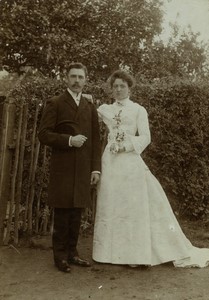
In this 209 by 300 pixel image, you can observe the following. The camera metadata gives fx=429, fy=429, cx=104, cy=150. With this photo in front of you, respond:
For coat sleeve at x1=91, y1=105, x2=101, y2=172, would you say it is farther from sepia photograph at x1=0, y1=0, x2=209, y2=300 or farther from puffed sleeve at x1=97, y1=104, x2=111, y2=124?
puffed sleeve at x1=97, y1=104, x2=111, y2=124

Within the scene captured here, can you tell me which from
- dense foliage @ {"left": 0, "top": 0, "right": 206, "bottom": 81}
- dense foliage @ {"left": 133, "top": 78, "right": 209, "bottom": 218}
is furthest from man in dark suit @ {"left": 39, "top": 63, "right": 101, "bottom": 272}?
dense foliage @ {"left": 0, "top": 0, "right": 206, "bottom": 81}

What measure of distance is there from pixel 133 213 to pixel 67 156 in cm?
93

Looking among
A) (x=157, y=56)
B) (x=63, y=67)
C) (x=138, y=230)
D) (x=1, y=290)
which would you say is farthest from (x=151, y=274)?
(x=157, y=56)

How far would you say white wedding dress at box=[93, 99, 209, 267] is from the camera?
4480 mm

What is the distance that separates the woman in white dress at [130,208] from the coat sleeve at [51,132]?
622 millimetres

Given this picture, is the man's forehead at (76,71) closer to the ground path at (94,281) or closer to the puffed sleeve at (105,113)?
the puffed sleeve at (105,113)

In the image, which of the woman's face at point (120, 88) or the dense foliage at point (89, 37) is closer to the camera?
the woman's face at point (120, 88)

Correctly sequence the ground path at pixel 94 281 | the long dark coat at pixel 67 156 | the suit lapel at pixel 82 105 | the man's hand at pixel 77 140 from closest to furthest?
the ground path at pixel 94 281
the man's hand at pixel 77 140
the long dark coat at pixel 67 156
the suit lapel at pixel 82 105

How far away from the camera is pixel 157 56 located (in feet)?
45.5

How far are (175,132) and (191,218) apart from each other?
57.1 inches

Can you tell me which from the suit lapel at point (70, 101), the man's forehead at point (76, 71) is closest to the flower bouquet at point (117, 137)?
the suit lapel at point (70, 101)

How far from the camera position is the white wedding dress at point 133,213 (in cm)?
448

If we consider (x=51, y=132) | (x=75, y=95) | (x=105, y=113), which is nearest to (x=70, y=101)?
(x=75, y=95)

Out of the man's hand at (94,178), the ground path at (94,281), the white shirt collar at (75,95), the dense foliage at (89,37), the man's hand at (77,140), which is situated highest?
the dense foliage at (89,37)
